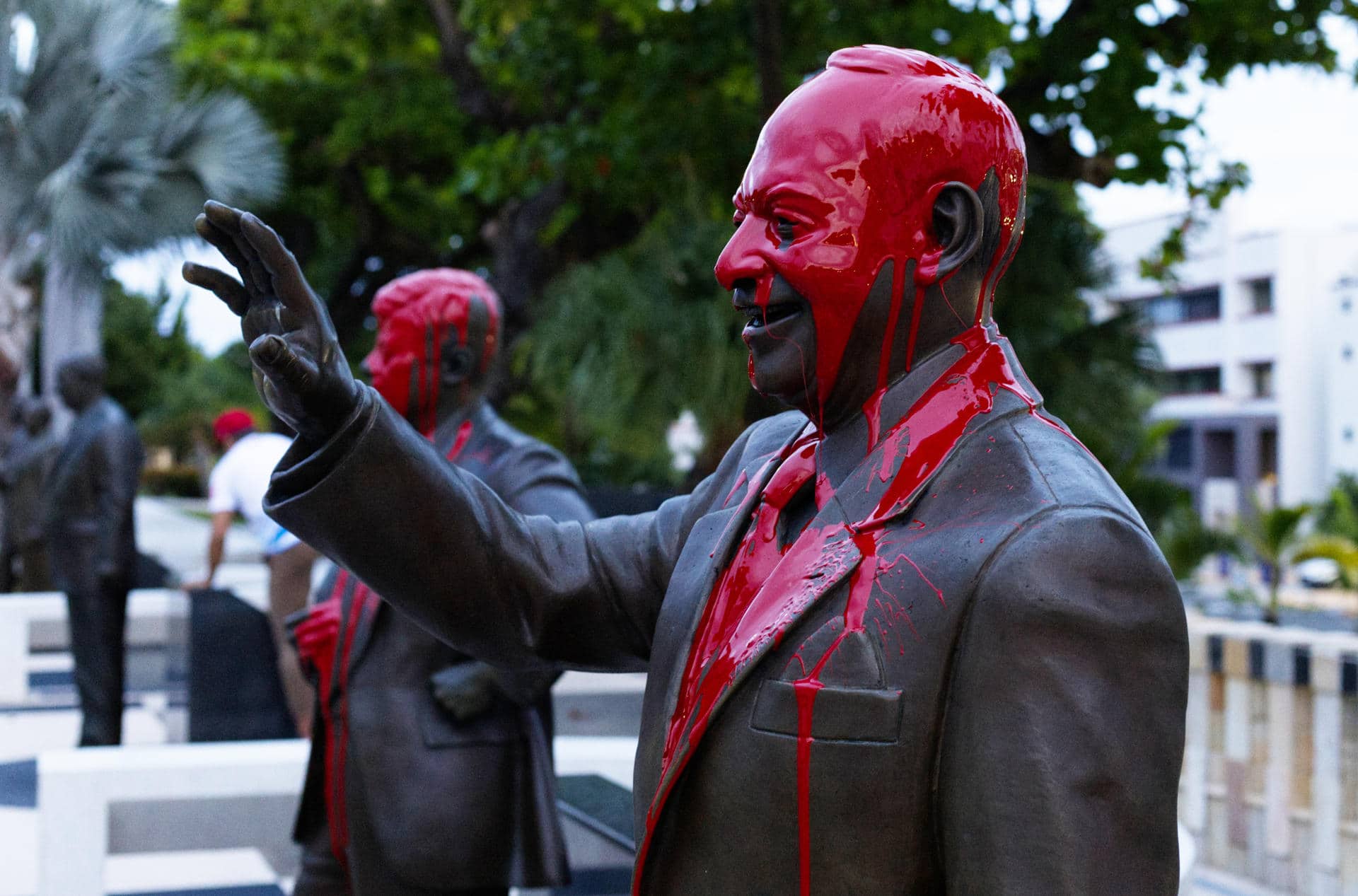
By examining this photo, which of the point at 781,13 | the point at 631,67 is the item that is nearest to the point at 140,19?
the point at 631,67

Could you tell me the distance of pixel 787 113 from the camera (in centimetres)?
146

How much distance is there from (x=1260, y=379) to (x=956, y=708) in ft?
168

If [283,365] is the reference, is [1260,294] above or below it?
above

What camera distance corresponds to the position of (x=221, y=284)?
4.92 ft

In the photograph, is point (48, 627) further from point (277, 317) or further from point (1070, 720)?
point (1070, 720)

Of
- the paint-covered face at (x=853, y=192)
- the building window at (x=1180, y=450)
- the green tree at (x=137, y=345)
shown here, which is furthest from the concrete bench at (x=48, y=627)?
the building window at (x=1180, y=450)

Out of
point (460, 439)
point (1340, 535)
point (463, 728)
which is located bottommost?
point (1340, 535)

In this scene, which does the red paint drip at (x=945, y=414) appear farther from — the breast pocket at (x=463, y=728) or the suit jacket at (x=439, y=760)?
the breast pocket at (x=463, y=728)

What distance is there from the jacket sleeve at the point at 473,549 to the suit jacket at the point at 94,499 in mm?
5896

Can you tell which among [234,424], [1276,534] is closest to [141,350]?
[1276,534]

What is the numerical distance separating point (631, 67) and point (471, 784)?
6908mm

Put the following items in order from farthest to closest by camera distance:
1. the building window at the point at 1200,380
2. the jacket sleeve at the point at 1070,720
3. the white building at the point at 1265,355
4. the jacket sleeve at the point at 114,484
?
the building window at the point at 1200,380 → the white building at the point at 1265,355 → the jacket sleeve at the point at 114,484 → the jacket sleeve at the point at 1070,720

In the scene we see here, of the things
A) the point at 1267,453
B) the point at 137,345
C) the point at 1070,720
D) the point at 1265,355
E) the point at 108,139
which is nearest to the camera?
the point at 1070,720

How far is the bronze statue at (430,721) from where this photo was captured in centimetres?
302
